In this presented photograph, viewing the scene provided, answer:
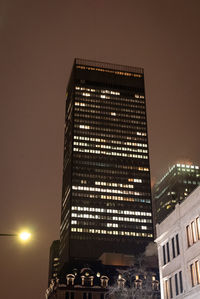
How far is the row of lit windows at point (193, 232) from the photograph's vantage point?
4203cm

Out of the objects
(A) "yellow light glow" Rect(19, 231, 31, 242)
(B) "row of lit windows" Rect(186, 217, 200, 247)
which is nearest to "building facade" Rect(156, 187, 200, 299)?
(B) "row of lit windows" Rect(186, 217, 200, 247)

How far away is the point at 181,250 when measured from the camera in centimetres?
4575

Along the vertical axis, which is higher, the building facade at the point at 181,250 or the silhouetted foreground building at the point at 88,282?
the silhouetted foreground building at the point at 88,282

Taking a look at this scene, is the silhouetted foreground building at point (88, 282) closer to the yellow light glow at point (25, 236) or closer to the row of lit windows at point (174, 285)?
the row of lit windows at point (174, 285)

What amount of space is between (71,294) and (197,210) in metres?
85.3

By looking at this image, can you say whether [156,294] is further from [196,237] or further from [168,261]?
[196,237]

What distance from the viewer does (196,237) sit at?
42.3 m

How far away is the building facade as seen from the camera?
138ft

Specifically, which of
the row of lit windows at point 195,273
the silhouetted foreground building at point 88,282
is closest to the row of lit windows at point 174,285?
the row of lit windows at point 195,273

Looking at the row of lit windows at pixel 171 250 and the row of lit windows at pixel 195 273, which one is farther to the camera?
the row of lit windows at pixel 171 250

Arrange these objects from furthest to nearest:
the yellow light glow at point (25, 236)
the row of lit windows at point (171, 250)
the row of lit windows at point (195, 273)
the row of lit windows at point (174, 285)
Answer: the row of lit windows at point (171, 250), the row of lit windows at point (174, 285), the row of lit windows at point (195, 273), the yellow light glow at point (25, 236)

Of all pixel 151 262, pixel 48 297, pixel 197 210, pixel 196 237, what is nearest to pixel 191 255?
pixel 196 237

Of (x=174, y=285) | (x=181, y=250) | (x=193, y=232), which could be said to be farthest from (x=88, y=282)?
(x=193, y=232)

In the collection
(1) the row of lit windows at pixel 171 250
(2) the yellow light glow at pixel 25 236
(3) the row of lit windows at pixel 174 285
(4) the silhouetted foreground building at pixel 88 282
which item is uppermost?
(4) the silhouetted foreground building at pixel 88 282
